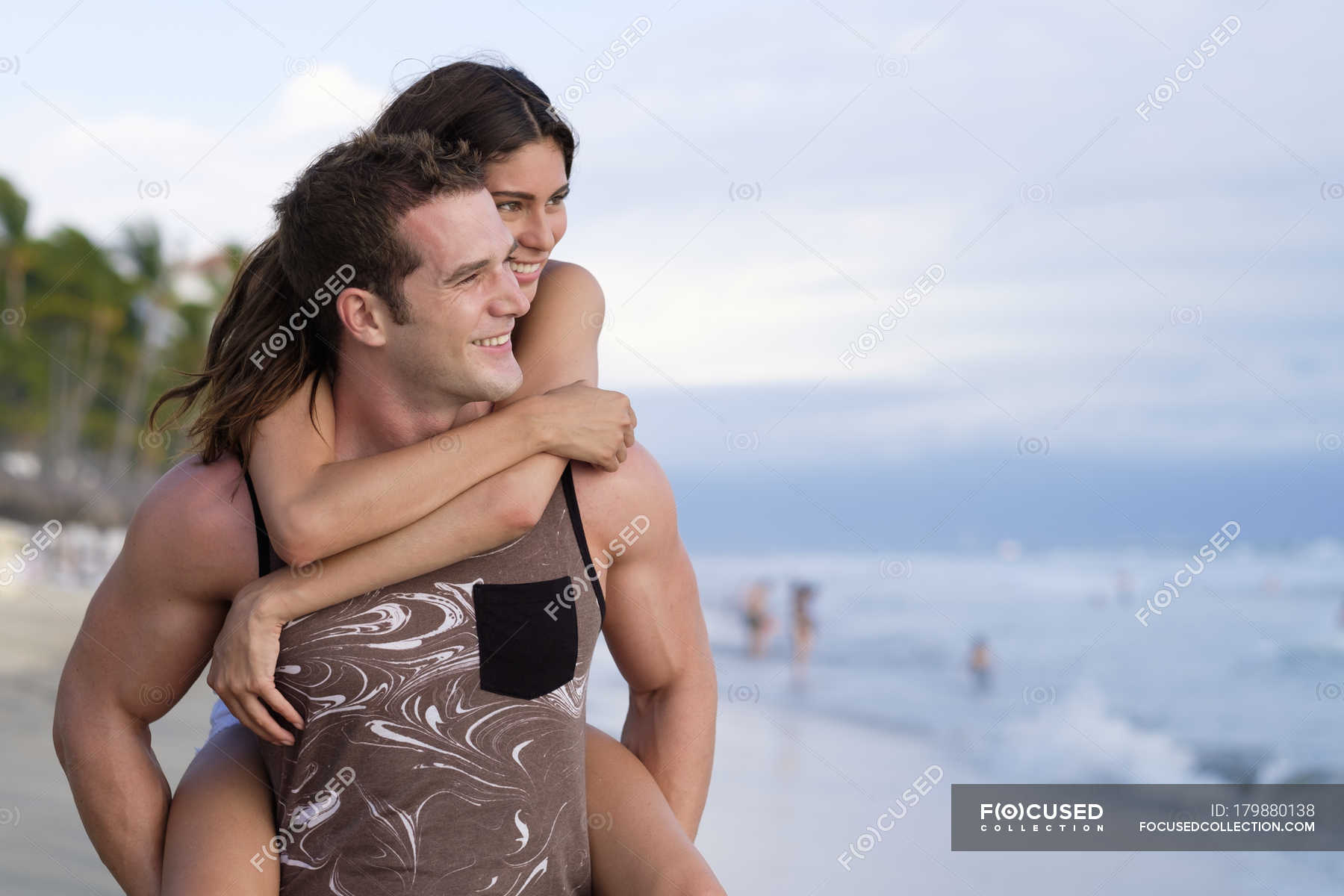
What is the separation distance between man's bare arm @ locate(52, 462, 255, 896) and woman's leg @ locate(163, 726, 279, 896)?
0.08 m

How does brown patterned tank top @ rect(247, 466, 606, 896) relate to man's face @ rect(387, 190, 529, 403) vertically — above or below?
below

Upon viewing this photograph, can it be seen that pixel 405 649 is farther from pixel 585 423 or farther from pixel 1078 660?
pixel 1078 660

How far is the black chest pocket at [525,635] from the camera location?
2.14 meters

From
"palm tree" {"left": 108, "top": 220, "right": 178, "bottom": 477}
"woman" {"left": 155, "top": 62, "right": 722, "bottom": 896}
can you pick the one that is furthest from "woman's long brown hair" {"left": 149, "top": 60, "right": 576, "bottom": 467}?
"palm tree" {"left": 108, "top": 220, "right": 178, "bottom": 477}

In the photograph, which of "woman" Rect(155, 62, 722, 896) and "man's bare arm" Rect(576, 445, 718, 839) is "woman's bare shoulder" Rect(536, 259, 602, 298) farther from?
"man's bare arm" Rect(576, 445, 718, 839)

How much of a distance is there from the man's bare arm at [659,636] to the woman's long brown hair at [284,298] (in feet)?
1.91

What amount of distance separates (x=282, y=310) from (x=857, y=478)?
2552 cm

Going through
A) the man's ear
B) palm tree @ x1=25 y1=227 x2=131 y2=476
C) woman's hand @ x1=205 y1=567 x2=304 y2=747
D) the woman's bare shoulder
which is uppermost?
palm tree @ x1=25 y1=227 x2=131 y2=476

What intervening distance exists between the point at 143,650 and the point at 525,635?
26.0 inches

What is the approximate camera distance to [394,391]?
7.23 ft

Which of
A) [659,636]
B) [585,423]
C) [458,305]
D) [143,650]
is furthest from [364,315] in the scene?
[659,636]

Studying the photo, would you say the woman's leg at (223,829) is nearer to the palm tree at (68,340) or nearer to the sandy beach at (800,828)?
the sandy beach at (800,828)

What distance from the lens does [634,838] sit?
7.43 feet

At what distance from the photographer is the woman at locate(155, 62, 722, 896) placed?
2.03 m
